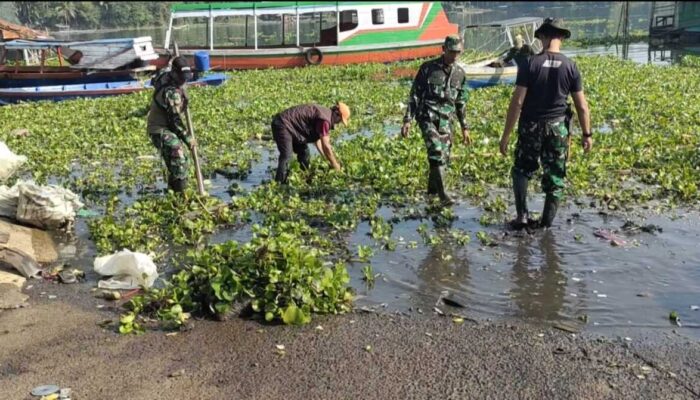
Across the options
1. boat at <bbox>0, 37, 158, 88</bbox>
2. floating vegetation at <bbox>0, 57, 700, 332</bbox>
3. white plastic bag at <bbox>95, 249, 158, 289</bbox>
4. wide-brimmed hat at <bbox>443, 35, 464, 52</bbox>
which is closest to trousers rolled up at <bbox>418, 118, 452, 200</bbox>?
floating vegetation at <bbox>0, 57, 700, 332</bbox>

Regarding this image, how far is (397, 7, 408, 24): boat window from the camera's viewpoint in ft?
88.4

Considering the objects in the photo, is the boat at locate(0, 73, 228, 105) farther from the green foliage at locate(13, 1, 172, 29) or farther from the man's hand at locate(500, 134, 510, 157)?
the green foliage at locate(13, 1, 172, 29)

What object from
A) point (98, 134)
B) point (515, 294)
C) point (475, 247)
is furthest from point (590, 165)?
point (98, 134)

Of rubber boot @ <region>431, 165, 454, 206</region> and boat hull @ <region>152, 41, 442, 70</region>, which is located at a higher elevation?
boat hull @ <region>152, 41, 442, 70</region>

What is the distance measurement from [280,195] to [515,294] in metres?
3.24

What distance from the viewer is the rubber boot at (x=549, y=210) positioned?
6.13 m

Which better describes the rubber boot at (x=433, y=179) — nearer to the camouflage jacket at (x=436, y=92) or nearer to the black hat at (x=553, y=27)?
the camouflage jacket at (x=436, y=92)

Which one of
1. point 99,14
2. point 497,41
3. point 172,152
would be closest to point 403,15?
point 497,41

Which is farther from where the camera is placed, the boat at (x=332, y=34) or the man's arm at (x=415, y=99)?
the boat at (x=332, y=34)

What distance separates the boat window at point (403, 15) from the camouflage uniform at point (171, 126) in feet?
69.8

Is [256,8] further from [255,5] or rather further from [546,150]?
[546,150]

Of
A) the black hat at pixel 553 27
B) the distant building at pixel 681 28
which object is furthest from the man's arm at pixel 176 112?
the distant building at pixel 681 28

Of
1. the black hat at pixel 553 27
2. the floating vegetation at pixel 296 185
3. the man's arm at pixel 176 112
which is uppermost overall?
the black hat at pixel 553 27

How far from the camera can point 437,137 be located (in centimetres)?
691
